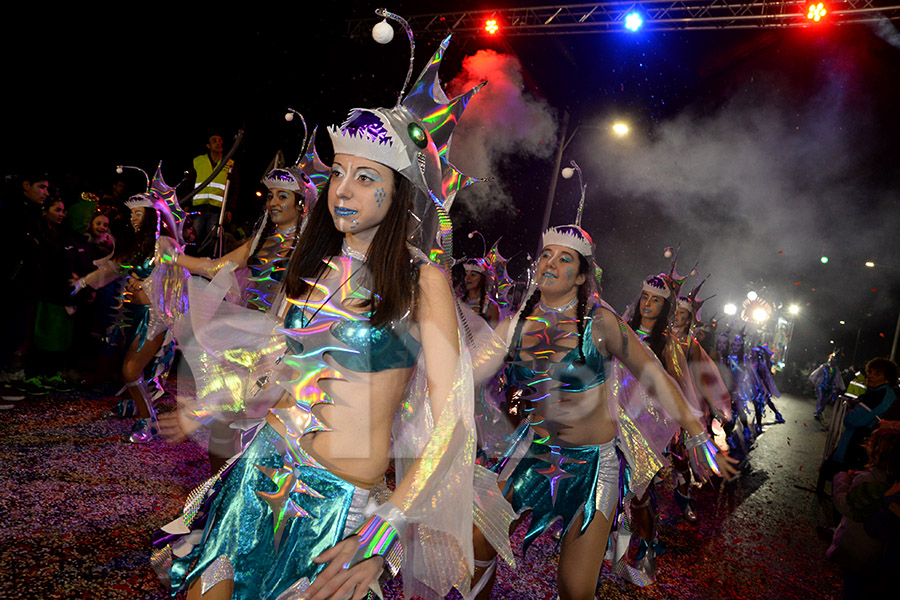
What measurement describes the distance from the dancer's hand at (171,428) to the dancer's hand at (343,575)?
0.75m

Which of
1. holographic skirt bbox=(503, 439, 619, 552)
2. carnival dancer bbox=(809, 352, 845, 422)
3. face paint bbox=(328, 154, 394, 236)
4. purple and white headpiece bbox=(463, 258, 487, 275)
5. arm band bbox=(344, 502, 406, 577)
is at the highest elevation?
face paint bbox=(328, 154, 394, 236)

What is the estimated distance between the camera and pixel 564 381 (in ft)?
11.8

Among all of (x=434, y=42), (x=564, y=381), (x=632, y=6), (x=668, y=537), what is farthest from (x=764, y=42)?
(x=564, y=381)

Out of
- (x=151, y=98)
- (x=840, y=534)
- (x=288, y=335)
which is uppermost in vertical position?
(x=151, y=98)

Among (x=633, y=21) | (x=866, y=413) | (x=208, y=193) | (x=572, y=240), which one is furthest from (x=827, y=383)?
(x=572, y=240)

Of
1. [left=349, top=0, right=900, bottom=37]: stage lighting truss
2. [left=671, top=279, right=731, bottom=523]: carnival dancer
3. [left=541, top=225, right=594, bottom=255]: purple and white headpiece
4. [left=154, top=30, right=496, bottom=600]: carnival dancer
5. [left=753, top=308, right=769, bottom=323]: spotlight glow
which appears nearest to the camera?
[left=154, top=30, right=496, bottom=600]: carnival dancer

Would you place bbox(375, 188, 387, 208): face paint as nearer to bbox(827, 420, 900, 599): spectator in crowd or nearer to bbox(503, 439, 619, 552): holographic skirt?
bbox(503, 439, 619, 552): holographic skirt

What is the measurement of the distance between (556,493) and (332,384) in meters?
2.03

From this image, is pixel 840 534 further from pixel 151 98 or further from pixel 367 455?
pixel 151 98

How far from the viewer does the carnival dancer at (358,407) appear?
156 centimetres

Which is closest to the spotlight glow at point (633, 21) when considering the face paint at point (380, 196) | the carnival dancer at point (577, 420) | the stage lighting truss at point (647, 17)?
the stage lighting truss at point (647, 17)

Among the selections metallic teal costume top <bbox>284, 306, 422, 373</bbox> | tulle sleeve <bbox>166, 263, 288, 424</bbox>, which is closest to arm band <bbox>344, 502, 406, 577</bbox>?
metallic teal costume top <bbox>284, 306, 422, 373</bbox>

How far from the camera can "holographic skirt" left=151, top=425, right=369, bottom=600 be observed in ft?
5.45

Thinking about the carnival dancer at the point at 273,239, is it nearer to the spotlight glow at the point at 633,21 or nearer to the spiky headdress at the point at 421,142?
the spiky headdress at the point at 421,142
